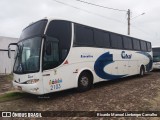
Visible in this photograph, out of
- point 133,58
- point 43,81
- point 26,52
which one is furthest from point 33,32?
point 133,58

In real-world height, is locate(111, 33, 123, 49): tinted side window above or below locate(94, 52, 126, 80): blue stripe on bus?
above

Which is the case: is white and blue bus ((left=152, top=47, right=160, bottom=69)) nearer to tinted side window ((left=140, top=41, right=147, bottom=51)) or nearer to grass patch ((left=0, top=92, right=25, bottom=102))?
tinted side window ((left=140, top=41, right=147, bottom=51))

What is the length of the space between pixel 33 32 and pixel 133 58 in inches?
321

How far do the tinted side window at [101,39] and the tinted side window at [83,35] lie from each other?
1.38 feet

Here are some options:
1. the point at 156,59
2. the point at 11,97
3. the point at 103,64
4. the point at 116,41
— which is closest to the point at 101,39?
the point at 103,64

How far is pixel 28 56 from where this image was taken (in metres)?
6.98

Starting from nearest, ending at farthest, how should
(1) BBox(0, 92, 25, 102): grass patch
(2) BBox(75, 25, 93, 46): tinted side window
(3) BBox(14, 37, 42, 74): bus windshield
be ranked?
(3) BBox(14, 37, 42, 74): bus windshield → (1) BBox(0, 92, 25, 102): grass patch → (2) BBox(75, 25, 93, 46): tinted side window

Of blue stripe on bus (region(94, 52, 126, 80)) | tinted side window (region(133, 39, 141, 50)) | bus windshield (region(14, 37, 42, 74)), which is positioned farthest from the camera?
tinted side window (region(133, 39, 141, 50))

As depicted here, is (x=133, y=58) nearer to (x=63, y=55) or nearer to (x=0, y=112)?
(x=63, y=55)

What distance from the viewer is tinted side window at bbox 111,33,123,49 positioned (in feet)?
35.6

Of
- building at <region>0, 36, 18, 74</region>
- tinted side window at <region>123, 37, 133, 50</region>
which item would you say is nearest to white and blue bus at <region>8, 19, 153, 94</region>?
tinted side window at <region>123, 37, 133, 50</region>

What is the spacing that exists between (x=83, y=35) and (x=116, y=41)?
3.24 metres

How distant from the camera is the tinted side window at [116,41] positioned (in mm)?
10836

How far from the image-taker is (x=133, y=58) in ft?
43.1
